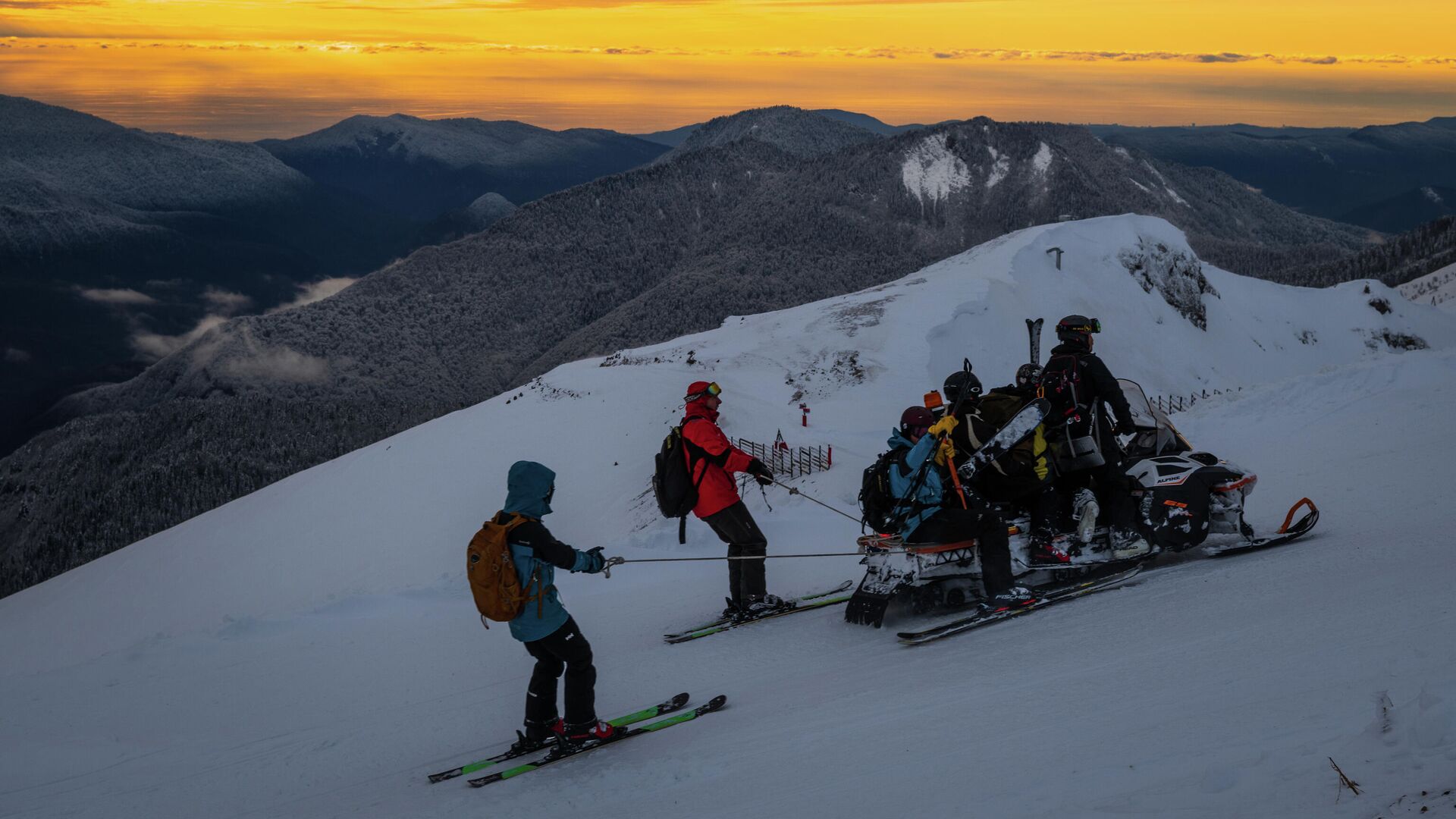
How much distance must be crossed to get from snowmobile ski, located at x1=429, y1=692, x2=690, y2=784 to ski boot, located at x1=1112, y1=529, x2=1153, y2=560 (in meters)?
3.94

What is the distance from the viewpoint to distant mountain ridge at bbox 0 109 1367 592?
9644 centimetres

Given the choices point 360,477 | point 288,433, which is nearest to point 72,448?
point 288,433

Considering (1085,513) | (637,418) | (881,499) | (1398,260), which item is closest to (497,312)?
(1398,260)

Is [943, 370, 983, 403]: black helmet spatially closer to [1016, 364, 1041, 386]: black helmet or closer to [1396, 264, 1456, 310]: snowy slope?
[1016, 364, 1041, 386]: black helmet

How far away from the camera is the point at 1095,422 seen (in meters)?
8.27

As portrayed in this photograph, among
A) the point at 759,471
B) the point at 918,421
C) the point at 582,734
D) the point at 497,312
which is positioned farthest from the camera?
the point at 497,312

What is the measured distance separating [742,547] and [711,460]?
1013 mm

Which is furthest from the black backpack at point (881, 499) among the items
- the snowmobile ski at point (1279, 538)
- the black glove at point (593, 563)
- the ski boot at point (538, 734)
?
the snowmobile ski at point (1279, 538)

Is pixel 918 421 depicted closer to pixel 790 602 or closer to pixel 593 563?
pixel 790 602

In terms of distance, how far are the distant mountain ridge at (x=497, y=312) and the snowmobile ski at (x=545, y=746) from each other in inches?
3662

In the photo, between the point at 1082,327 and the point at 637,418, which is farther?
the point at 637,418

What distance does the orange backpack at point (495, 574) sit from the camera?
5762 mm

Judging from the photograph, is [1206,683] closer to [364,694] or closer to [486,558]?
[486,558]

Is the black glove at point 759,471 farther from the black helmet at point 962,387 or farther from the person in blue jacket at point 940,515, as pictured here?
the black helmet at point 962,387
